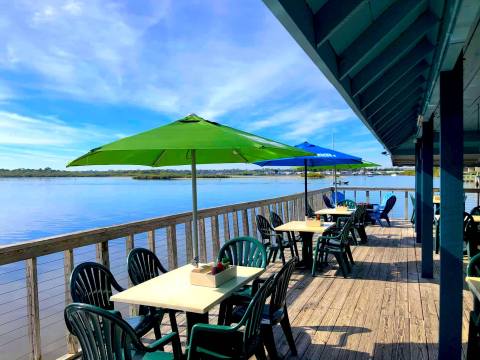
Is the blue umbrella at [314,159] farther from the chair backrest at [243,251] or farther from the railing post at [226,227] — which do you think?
the chair backrest at [243,251]

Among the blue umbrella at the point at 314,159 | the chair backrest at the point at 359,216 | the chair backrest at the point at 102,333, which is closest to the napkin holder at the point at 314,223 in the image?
the blue umbrella at the point at 314,159

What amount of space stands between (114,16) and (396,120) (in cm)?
800

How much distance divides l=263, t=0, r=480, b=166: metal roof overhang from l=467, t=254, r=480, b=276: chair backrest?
146 centimetres

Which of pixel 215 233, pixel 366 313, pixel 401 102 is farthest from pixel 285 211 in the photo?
pixel 366 313

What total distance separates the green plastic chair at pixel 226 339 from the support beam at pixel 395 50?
7.80 ft

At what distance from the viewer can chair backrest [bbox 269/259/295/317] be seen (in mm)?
2434

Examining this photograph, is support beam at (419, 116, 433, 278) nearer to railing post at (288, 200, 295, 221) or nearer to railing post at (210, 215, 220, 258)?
railing post at (210, 215, 220, 258)

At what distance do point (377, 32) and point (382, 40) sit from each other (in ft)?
0.47

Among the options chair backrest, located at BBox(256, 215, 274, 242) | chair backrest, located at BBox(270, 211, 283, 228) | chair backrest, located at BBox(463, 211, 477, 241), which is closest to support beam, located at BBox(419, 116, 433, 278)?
chair backrest, located at BBox(463, 211, 477, 241)

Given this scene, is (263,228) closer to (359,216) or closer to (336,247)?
(336,247)

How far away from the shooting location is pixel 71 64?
1980 centimetres

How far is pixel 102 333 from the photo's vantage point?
182cm

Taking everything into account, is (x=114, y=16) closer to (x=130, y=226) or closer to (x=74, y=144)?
(x=130, y=226)

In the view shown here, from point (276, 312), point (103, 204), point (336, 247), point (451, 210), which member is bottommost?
point (103, 204)
